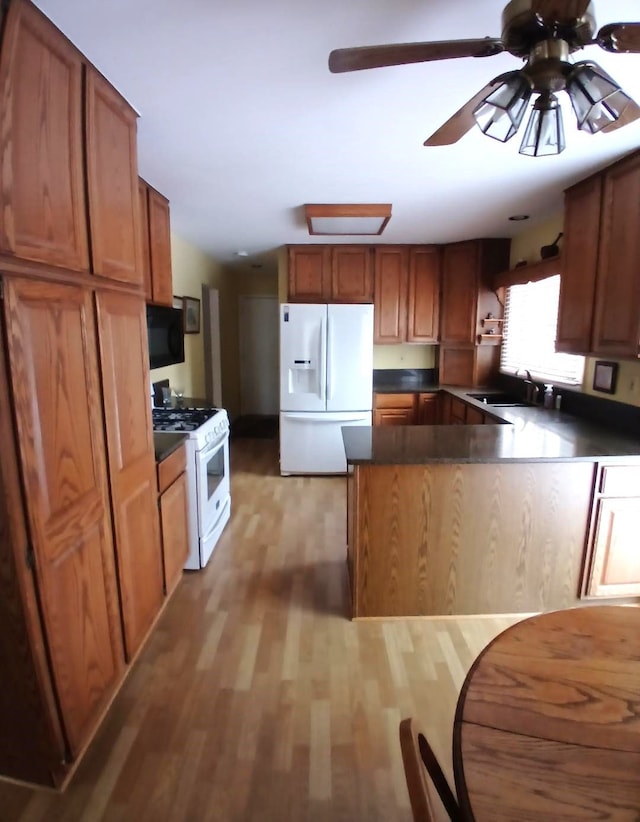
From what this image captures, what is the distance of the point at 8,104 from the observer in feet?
3.59

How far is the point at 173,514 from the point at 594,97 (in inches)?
91.4

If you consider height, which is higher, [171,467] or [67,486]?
[67,486]

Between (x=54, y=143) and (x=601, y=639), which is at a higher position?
(x=54, y=143)

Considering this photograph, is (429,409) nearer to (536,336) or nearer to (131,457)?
(536,336)

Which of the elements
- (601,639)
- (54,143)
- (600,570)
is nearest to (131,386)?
(54,143)

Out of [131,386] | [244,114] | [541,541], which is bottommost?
[541,541]

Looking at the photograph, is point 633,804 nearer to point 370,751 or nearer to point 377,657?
point 370,751

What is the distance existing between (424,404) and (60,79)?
3632 millimetres

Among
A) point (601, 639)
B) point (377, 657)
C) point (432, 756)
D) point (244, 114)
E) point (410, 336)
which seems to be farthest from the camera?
point (410, 336)

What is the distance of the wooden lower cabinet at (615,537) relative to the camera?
2.09 metres

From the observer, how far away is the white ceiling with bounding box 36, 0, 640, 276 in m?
1.20

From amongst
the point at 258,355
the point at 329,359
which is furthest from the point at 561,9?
the point at 258,355

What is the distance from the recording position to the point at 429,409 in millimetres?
4312

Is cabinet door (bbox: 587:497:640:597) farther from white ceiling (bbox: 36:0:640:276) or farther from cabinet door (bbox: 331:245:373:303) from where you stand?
cabinet door (bbox: 331:245:373:303)
